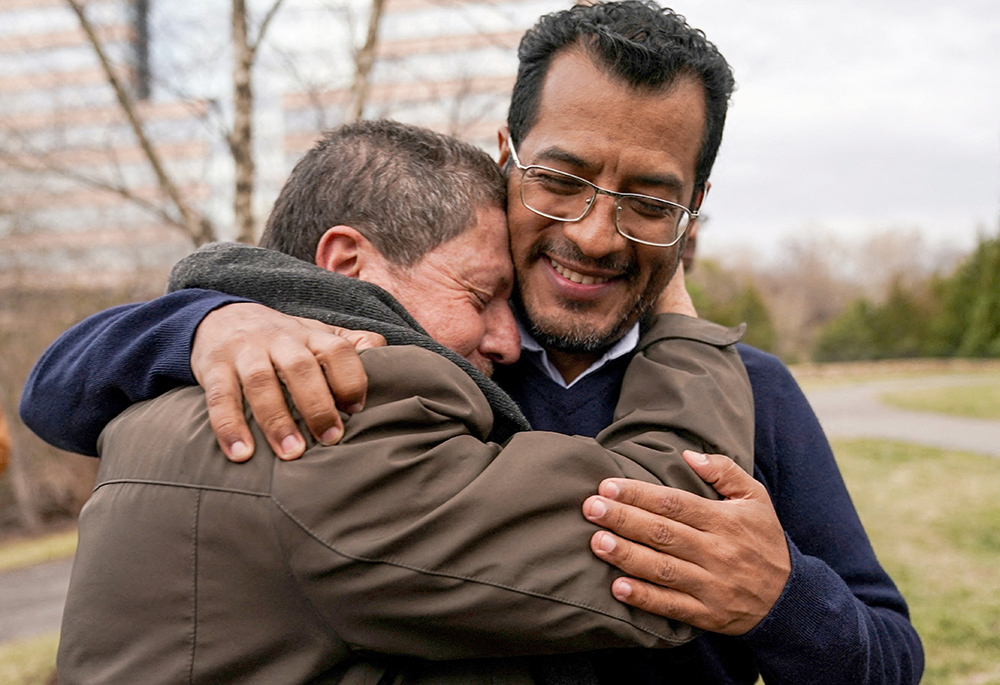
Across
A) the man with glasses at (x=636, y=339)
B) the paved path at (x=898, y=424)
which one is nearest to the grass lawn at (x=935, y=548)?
the paved path at (x=898, y=424)

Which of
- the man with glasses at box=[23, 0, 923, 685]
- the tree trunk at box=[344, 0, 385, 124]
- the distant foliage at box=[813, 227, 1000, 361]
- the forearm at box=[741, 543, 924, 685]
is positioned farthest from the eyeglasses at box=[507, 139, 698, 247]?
the distant foliage at box=[813, 227, 1000, 361]

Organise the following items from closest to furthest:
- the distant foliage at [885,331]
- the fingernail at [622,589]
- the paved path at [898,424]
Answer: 1. the fingernail at [622,589]
2. the paved path at [898,424]
3. the distant foliage at [885,331]

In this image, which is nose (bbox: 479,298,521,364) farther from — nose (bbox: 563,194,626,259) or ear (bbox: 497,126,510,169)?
ear (bbox: 497,126,510,169)

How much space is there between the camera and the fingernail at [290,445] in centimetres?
133

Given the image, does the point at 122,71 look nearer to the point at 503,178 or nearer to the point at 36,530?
the point at 503,178

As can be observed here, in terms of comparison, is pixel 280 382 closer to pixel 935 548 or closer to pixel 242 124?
pixel 242 124

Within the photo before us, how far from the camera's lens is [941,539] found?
936 centimetres

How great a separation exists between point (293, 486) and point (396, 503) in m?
0.17

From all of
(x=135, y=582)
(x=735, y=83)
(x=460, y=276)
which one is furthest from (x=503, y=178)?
(x=135, y=582)

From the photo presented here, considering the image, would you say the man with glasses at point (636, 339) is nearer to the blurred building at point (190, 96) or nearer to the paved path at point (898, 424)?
the blurred building at point (190, 96)

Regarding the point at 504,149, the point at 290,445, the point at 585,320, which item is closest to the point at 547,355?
the point at 585,320

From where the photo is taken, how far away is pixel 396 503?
1.33 m

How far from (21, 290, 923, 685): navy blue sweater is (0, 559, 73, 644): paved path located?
908 centimetres

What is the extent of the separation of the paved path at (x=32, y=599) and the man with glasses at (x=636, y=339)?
940cm
